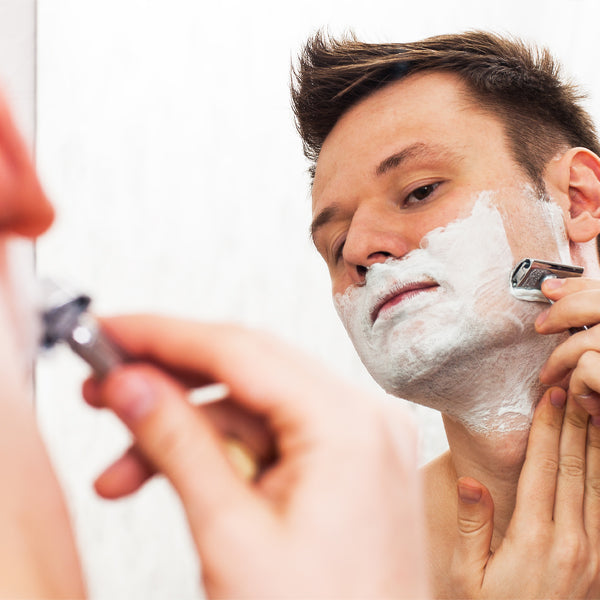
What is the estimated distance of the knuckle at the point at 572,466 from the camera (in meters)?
0.88

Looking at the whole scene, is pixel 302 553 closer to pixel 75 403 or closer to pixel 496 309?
pixel 496 309

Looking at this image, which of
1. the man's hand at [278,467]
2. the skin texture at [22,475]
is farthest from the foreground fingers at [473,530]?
the skin texture at [22,475]

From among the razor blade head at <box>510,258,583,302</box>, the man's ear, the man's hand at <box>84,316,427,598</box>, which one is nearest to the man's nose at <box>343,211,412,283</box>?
the razor blade head at <box>510,258,583,302</box>

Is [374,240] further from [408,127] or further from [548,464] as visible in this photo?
[548,464]

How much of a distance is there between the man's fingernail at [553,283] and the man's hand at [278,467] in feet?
1.85

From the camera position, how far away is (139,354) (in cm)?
37

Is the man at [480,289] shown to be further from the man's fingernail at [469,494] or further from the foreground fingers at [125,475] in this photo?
the foreground fingers at [125,475]

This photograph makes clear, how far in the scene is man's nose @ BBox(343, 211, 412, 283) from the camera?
2.91ft

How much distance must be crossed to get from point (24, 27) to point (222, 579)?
88 centimetres

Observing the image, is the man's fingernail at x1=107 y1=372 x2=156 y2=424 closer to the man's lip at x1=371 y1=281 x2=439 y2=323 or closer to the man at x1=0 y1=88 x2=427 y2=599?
the man at x1=0 y1=88 x2=427 y2=599

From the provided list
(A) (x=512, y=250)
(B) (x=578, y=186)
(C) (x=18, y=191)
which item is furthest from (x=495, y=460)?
(C) (x=18, y=191)

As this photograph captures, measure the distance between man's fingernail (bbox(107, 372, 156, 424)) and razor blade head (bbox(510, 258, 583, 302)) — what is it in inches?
25.5

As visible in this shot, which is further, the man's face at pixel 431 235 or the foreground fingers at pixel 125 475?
the man's face at pixel 431 235

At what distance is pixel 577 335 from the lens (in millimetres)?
813
